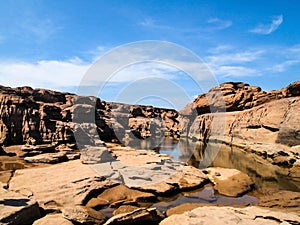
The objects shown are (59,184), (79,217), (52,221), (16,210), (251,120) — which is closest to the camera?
(16,210)

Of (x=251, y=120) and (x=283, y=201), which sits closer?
(x=283, y=201)

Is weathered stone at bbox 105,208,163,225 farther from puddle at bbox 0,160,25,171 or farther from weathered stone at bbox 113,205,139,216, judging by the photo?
puddle at bbox 0,160,25,171

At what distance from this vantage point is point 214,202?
38.9ft

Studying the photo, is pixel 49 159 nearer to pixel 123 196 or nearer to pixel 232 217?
pixel 123 196

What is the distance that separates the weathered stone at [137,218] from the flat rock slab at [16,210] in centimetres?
260

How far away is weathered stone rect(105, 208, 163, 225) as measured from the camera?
327 inches

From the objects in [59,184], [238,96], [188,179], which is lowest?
[188,179]

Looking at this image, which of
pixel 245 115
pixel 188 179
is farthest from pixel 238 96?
pixel 188 179

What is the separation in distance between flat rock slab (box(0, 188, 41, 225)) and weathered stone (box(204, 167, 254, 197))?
9509mm

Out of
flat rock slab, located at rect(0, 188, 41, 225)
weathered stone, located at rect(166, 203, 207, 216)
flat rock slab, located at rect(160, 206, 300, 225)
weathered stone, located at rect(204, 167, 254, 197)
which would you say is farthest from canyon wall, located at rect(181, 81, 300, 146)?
flat rock slab, located at rect(0, 188, 41, 225)

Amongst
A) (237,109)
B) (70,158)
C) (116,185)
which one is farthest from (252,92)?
(116,185)

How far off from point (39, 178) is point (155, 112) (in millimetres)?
79243

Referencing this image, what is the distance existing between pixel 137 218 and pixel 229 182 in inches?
332

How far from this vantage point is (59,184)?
1203 cm
